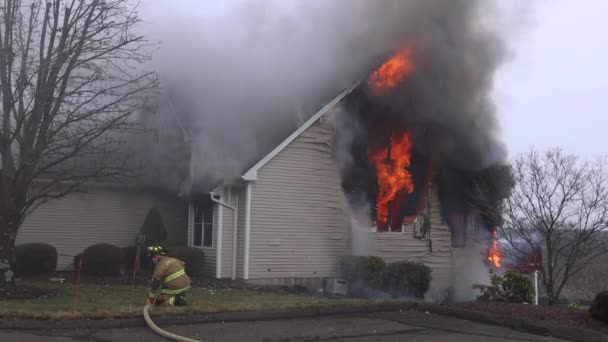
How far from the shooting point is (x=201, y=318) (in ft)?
31.6

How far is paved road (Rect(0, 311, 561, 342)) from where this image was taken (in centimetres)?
843

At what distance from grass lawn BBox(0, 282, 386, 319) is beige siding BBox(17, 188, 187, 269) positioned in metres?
3.40

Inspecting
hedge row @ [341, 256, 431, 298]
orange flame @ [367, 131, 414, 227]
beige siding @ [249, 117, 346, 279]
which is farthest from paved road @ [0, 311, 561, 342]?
orange flame @ [367, 131, 414, 227]

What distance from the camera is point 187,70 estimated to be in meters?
18.0

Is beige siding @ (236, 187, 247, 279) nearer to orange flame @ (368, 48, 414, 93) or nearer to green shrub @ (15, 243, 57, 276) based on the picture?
green shrub @ (15, 243, 57, 276)

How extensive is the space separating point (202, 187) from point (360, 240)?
448 cm

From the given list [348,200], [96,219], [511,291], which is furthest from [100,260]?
[511,291]

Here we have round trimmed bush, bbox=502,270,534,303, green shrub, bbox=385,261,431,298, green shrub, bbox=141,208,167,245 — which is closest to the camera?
round trimmed bush, bbox=502,270,534,303

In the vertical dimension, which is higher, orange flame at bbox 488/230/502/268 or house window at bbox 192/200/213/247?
house window at bbox 192/200/213/247

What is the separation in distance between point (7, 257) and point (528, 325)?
886 centimetres

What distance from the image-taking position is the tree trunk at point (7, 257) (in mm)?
11070

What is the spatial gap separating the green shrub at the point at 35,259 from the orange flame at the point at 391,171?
862 centimetres

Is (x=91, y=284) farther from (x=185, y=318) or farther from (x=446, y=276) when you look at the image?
(x=446, y=276)

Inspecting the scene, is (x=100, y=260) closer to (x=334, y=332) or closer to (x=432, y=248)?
(x=334, y=332)
